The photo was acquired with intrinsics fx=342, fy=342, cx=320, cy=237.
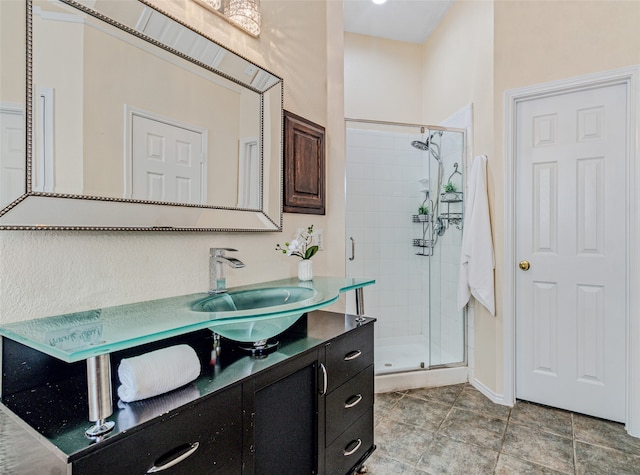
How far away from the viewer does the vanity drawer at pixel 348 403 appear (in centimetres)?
134

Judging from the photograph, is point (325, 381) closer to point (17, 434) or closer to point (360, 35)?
point (17, 434)

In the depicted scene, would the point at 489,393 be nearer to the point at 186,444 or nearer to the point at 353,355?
the point at 353,355

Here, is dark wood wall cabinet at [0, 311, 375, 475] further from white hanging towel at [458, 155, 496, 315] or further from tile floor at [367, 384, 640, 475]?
white hanging towel at [458, 155, 496, 315]

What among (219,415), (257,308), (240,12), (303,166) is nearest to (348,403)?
(257,308)

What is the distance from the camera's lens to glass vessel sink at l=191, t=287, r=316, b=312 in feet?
4.15

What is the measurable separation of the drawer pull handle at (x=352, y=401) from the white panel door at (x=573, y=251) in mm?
1551

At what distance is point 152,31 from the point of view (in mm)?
1188

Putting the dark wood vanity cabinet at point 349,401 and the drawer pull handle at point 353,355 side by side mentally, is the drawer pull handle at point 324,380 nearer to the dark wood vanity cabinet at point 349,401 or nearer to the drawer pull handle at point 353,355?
the dark wood vanity cabinet at point 349,401

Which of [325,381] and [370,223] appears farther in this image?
[370,223]

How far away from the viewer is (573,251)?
225 centimetres

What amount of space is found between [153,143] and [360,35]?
115 inches

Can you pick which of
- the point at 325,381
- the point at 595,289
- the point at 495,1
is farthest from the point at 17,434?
the point at 495,1

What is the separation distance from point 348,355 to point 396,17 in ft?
10.3

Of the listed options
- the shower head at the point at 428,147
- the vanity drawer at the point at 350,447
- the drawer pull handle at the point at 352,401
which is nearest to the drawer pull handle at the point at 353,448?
the vanity drawer at the point at 350,447
